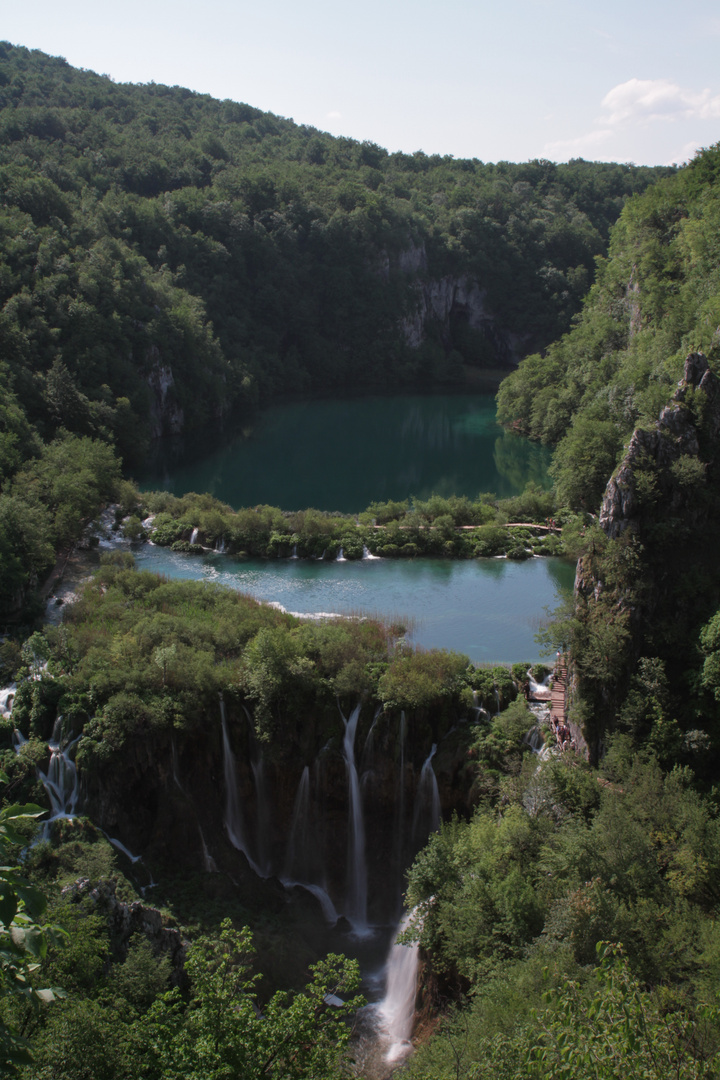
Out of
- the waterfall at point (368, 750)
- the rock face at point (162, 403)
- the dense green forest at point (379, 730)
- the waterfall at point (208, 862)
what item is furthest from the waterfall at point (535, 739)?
the rock face at point (162, 403)

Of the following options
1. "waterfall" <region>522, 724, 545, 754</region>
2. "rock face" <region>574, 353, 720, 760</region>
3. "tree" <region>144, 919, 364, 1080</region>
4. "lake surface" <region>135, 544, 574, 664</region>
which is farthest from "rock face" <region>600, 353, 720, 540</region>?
"tree" <region>144, 919, 364, 1080</region>

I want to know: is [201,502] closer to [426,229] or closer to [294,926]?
[294,926]

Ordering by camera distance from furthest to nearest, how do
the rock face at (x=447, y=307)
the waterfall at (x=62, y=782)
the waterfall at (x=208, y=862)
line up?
the rock face at (x=447, y=307) < the waterfall at (x=208, y=862) < the waterfall at (x=62, y=782)

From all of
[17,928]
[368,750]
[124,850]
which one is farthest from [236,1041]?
[368,750]

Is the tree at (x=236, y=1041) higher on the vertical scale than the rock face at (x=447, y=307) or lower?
lower

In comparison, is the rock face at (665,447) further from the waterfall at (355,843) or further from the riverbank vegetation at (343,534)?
the riverbank vegetation at (343,534)

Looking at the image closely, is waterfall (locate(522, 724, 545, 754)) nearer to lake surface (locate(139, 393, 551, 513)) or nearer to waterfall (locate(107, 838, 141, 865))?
waterfall (locate(107, 838, 141, 865))
